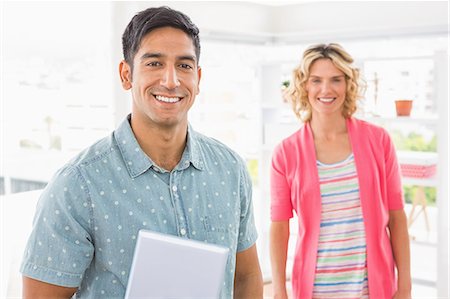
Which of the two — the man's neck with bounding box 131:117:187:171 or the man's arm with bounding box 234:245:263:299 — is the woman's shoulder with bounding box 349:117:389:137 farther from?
the man's neck with bounding box 131:117:187:171

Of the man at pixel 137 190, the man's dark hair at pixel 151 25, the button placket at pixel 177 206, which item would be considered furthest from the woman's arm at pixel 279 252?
the man's dark hair at pixel 151 25

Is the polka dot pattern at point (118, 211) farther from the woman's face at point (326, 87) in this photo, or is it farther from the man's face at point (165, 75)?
the woman's face at point (326, 87)

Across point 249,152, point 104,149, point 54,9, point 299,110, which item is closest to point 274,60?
point 249,152

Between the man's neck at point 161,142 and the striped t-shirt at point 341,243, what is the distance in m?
0.90

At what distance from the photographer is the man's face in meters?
1.19

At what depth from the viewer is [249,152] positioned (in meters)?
4.69

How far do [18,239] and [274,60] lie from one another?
7.39ft

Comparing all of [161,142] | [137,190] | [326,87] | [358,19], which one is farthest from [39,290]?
[358,19]

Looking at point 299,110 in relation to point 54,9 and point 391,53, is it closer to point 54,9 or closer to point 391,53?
point 54,9

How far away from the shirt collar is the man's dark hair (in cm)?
15

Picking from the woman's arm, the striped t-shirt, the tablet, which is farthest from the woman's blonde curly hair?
the tablet

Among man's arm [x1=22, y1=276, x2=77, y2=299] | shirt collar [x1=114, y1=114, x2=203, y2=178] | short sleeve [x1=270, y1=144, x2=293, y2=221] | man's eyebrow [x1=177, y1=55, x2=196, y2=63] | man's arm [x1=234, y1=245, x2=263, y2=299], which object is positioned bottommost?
man's arm [x1=234, y1=245, x2=263, y2=299]

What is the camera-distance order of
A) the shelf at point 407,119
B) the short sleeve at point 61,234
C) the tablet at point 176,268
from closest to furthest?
1. the tablet at point 176,268
2. the short sleeve at point 61,234
3. the shelf at point 407,119

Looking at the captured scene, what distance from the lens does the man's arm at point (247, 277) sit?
1.42 m
